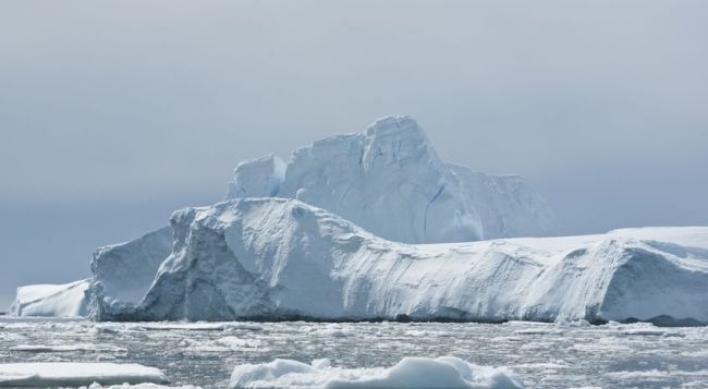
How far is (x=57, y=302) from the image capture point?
184 ft

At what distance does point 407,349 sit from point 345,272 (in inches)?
612

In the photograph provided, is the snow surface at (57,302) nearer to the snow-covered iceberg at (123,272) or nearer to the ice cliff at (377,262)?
the ice cliff at (377,262)

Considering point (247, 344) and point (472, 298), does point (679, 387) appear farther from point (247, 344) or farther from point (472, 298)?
point (472, 298)

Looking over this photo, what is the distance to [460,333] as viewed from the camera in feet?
87.0

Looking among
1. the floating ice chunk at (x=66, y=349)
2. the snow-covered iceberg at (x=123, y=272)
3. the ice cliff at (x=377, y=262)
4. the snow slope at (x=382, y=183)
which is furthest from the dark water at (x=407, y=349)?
the snow slope at (x=382, y=183)

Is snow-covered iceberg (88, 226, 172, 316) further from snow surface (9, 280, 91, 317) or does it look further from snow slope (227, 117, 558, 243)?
snow surface (9, 280, 91, 317)

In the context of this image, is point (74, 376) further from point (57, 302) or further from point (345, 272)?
point (57, 302)

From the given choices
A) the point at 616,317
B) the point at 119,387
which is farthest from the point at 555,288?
the point at 119,387

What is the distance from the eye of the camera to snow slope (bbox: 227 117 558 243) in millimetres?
43000

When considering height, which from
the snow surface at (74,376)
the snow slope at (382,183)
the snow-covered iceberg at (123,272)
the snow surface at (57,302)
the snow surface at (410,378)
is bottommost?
the snow surface at (57,302)

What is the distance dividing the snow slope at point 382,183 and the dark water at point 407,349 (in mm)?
14144

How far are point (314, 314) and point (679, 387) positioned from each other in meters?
22.5

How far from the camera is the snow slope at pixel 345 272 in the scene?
32406 mm

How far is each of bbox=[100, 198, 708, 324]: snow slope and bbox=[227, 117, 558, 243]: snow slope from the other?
667 centimetres
